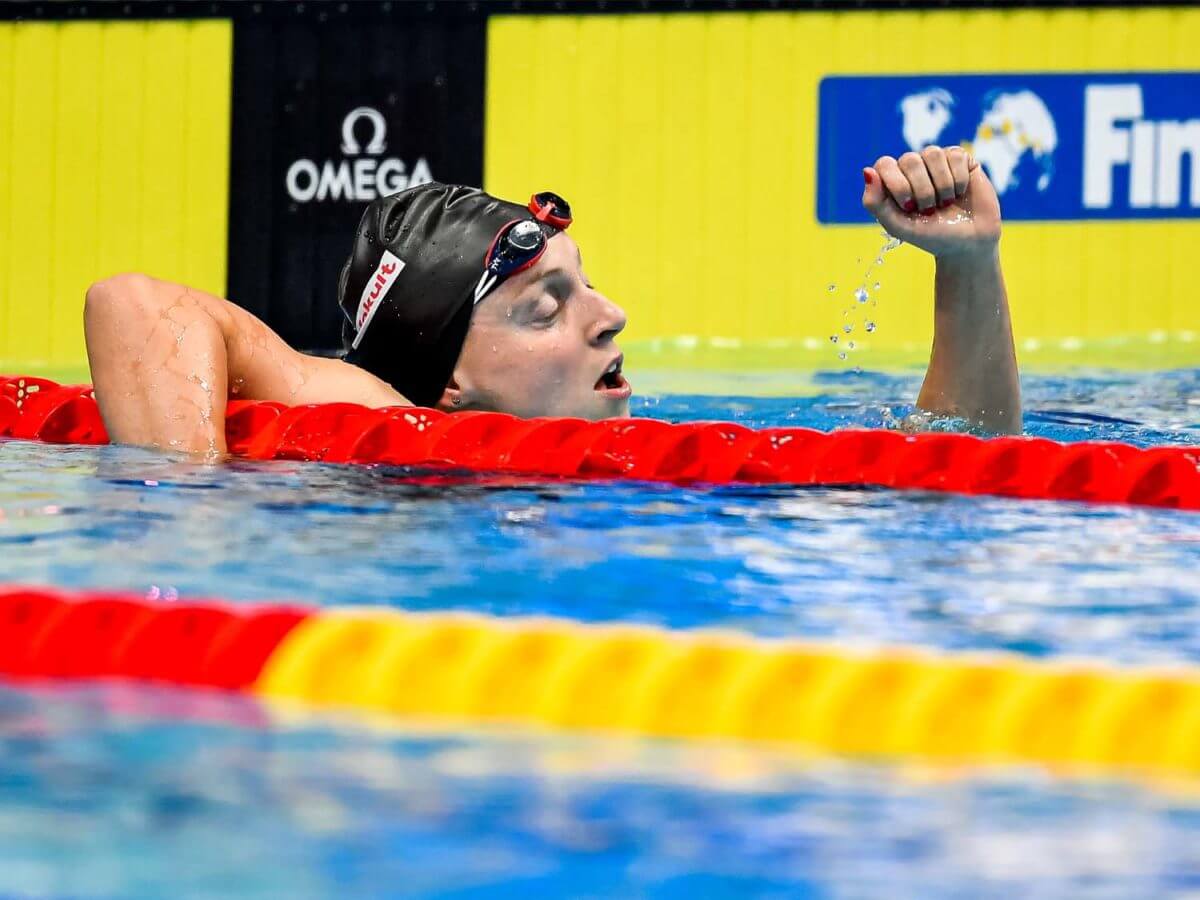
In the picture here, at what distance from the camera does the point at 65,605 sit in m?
1.87

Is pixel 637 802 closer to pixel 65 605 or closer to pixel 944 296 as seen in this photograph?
pixel 65 605

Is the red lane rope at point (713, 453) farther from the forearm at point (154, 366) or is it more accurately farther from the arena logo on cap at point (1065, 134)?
the arena logo on cap at point (1065, 134)

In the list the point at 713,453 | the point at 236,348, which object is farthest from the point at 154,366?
the point at 713,453

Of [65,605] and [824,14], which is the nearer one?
[65,605]

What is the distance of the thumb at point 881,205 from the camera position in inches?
119

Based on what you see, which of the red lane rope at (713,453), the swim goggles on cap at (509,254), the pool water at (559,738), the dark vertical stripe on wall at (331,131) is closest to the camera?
the pool water at (559,738)

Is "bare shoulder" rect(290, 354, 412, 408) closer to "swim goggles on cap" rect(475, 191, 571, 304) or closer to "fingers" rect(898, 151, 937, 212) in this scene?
"swim goggles on cap" rect(475, 191, 571, 304)

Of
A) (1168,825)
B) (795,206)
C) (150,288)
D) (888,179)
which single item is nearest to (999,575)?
(1168,825)

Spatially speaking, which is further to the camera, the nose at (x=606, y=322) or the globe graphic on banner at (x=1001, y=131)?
the globe graphic on banner at (x=1001, y=131)

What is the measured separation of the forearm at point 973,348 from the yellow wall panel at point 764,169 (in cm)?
313

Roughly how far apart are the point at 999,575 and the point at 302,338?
5.27m

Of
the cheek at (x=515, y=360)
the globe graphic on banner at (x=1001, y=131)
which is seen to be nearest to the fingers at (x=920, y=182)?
the cheek at (x=515, y=360)

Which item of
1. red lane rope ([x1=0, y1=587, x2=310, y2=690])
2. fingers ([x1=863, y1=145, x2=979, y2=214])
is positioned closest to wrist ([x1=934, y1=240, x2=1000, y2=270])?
fingers ([x1=863, y1=145, x2=979, y2=214])

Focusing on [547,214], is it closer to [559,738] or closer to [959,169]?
[959,169]
